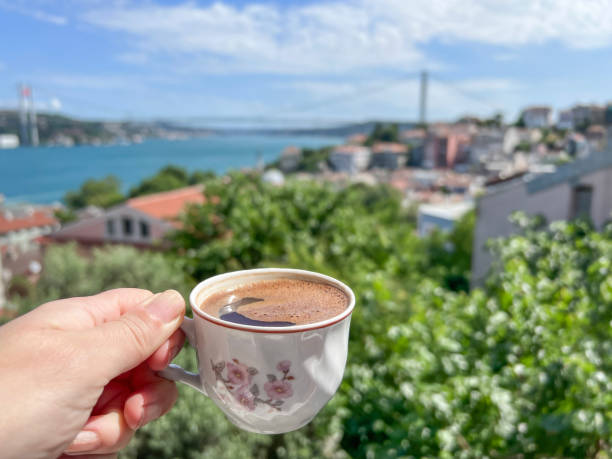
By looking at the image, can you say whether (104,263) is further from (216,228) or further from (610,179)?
(610,179)

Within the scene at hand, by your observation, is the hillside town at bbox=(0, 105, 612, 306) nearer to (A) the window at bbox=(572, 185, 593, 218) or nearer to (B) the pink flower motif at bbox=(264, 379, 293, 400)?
(A) the window at bbox=(572, 185, 593, 218)

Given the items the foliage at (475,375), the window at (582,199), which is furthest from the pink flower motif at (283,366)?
the window at (582,199)

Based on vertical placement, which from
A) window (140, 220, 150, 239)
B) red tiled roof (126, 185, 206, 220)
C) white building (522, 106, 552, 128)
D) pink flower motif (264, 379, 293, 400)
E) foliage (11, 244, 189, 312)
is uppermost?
white building (522, 106, 552, 128)

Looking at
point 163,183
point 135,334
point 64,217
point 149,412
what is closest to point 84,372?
point 135,334

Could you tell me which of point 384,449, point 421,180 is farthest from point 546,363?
point 421,180

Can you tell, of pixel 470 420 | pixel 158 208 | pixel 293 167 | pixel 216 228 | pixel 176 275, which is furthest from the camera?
pixel 293 167

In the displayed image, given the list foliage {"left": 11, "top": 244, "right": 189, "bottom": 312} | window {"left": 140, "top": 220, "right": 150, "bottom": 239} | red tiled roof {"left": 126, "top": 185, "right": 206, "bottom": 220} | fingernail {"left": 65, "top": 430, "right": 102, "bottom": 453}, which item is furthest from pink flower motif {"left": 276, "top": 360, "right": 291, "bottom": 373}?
window {"left": 140, "top": 220, "right": 150, "bottom": 239}
